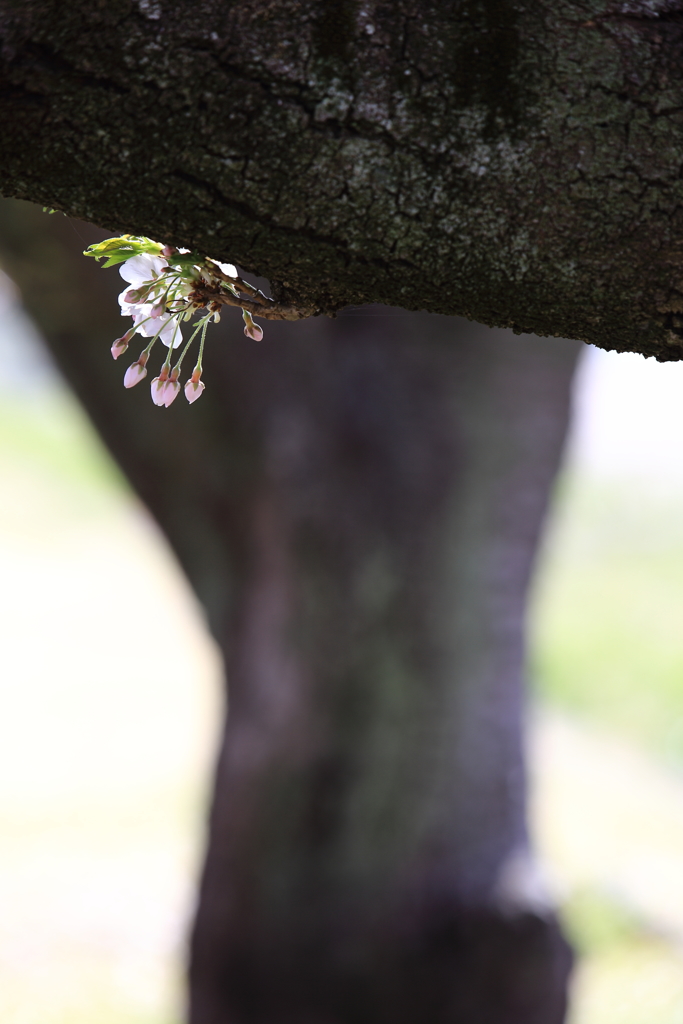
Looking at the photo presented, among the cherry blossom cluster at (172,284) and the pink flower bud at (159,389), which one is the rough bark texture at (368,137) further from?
the pink flower bud at (159,389)

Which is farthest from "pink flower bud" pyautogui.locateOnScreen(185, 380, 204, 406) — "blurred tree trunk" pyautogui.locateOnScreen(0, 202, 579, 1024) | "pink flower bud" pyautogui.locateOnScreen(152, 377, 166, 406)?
"blurred tree trunk" pyautogui.locateOnScreen(0, 202, 579, 1024)

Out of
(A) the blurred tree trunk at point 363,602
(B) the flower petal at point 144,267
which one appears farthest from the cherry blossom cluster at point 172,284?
(A) the blurred tree trunk at point 363,602

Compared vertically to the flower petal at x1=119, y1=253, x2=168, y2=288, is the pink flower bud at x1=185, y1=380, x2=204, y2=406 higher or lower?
lower

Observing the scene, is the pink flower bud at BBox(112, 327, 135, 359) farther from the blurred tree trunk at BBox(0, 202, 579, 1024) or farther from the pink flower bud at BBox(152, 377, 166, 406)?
the blurred tree trunk at BBox(0, 202, 579, 1024)

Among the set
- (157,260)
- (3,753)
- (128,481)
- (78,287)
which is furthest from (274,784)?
(3,753)

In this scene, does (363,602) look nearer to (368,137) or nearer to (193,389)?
(193,389)
